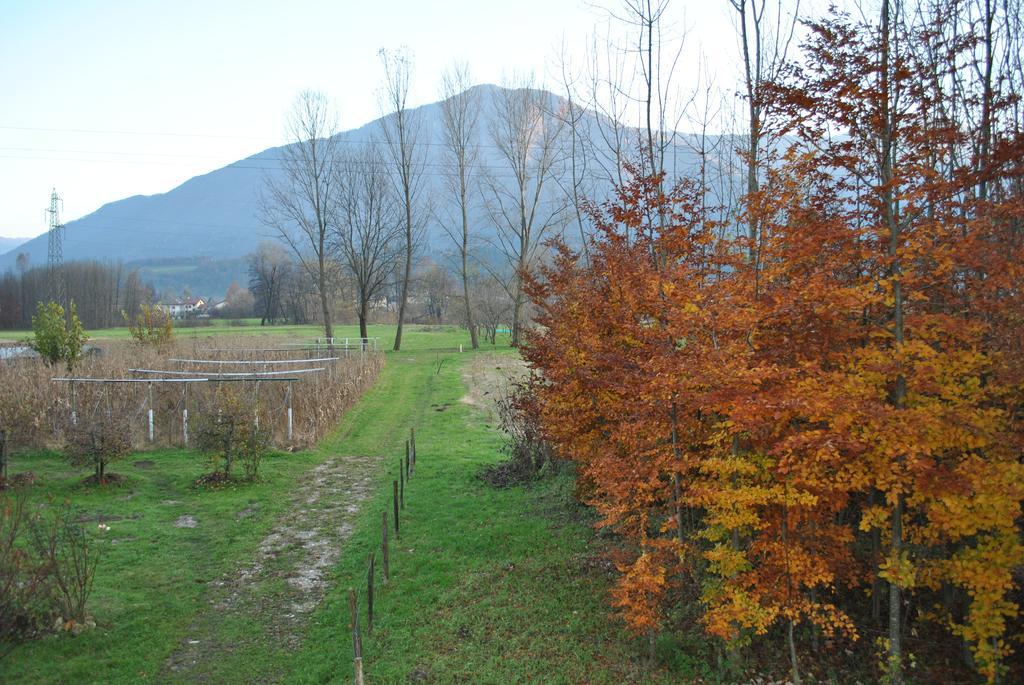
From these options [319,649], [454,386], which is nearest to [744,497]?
[319,649]

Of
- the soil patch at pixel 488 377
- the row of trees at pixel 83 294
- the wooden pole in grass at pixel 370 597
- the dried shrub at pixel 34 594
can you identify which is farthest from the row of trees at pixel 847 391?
the row of trees at pixel 83 294

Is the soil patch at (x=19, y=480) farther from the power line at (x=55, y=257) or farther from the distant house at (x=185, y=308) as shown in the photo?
the distant house at (x=185, y=308)

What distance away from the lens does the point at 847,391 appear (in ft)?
14.4

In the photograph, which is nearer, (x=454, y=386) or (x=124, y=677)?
(x=124, y=677)

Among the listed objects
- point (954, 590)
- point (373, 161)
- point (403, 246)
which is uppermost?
point (373, 161)

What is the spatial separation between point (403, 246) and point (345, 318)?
29623mm

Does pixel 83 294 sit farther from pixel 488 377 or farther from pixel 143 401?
pixel 143 401

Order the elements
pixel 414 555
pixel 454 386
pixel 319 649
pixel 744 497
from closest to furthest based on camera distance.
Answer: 1. pixel 744 497
2. pixel 319 649
3. pixel 414 555
4. pixel 454 386

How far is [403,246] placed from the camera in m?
41.1

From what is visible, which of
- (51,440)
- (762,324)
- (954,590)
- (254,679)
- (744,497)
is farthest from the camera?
(51,440)

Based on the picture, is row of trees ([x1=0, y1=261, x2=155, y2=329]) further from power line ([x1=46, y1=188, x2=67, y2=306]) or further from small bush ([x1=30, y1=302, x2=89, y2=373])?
small bush ([x1=30, y1=302, x2=89, y2=373])

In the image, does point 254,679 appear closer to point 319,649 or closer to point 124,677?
point 319,649

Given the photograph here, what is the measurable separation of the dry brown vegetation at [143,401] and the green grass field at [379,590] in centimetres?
104

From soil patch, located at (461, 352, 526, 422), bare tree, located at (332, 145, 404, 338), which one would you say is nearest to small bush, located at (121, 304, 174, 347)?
bare tree, located at (332, 145, 404, 338)
